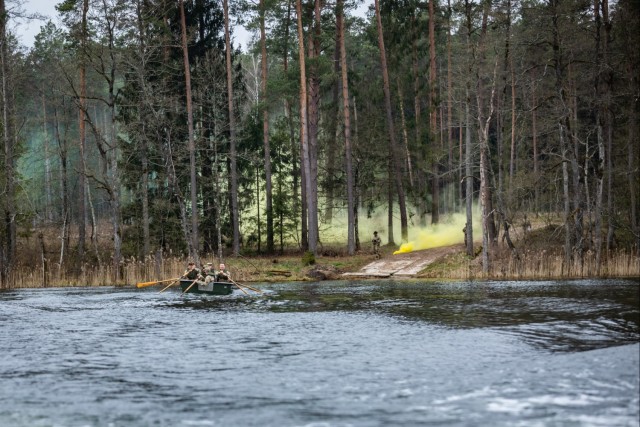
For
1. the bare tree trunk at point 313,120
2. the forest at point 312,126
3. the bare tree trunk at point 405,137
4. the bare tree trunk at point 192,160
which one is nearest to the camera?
the forest at point 312,126

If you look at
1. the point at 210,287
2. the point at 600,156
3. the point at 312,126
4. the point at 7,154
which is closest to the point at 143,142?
the point at 7,154

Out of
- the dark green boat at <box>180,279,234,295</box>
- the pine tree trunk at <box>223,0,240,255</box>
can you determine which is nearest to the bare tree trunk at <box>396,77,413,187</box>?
the pine tree trunk at <box>223,0,240,255</box>

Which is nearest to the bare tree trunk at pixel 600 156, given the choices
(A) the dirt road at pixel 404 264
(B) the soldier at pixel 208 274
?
(A) the dirt road at pixel 404 264

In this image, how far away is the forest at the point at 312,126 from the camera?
3719 centimetres

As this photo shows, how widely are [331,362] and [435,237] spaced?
32.9 meters

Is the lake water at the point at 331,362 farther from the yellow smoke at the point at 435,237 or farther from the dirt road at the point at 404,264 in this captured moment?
the yellow smoke at the point at 435,237

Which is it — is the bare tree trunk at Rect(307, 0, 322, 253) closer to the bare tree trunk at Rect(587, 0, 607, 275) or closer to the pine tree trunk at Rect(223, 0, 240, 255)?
the pine tree trunk at Rect(223, 0, 240, 255)

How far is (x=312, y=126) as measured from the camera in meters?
49.3

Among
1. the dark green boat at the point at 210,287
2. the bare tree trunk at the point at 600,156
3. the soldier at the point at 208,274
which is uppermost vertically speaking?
the bare tree trunk at the point at 600,156

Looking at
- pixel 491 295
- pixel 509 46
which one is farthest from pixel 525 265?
pixel 509 46

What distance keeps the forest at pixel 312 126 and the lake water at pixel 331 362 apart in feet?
37.3

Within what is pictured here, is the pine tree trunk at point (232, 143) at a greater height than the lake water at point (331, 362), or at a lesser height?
greater

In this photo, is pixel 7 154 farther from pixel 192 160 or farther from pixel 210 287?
pixel 210 287

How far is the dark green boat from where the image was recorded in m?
31.5
